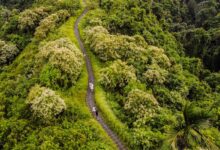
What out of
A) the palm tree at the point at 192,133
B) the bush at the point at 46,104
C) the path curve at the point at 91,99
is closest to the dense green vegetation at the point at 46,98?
the bush at the point at 46,104

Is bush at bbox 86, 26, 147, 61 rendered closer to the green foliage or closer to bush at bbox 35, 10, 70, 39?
bush at bbox 35, 10, 70, 39

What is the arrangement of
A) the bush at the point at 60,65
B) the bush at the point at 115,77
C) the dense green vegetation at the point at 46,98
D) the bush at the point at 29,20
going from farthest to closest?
the bush at the point at 29,20 < the bush at the point at 115,77 < the bush at the point at 60,65 < the dense green vegetation at the point at 46,98

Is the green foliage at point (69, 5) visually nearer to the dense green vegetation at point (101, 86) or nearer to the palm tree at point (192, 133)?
the dense green vegetation at point (101, 86)

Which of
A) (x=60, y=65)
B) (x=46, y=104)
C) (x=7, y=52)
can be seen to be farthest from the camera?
(x=7, y=52)

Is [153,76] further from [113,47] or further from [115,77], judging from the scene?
[113,47]

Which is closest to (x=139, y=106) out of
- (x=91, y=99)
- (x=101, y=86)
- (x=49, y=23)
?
Result: (x=91, y=99)

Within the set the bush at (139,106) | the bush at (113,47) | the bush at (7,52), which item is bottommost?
the bush at (139,106)

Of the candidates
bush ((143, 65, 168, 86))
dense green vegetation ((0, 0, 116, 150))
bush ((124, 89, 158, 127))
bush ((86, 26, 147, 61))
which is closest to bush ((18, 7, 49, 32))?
dense green vegetation ((0, 0, 116, 150))

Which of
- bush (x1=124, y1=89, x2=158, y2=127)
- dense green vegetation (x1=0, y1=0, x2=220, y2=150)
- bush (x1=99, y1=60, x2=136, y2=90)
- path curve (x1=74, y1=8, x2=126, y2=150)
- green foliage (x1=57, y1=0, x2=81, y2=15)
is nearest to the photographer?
dense green vegetation (x1=0, y1=0, x2=220, y2=150)
